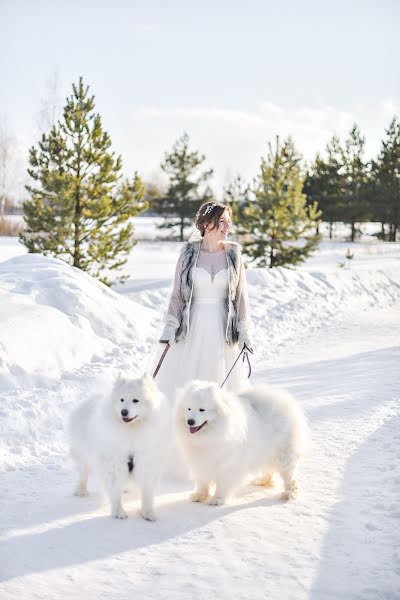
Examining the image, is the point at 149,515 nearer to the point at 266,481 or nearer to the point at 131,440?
the point at 131,440

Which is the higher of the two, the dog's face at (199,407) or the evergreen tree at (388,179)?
the evergreen tree at (388,179)

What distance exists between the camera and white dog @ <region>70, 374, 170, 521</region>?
4031 millimetres

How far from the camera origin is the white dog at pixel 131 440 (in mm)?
4031

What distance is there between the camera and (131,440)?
13.4ft

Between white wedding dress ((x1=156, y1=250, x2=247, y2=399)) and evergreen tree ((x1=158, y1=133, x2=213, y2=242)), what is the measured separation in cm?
3159

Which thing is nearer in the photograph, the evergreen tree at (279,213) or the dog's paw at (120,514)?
the dog's paw at (120,514)

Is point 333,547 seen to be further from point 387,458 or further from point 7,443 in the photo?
point 7,443

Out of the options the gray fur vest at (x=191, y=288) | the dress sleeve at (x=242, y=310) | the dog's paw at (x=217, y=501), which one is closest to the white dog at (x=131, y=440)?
the dog's paw at (x=217, y=501)

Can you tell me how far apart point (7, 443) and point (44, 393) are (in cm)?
122

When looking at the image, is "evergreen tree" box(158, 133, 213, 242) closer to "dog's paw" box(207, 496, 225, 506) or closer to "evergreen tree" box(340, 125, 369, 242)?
"evergreen tree" box(340, 125, 369, 242)

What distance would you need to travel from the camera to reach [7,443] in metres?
5.29

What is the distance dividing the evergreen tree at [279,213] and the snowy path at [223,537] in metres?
13.9

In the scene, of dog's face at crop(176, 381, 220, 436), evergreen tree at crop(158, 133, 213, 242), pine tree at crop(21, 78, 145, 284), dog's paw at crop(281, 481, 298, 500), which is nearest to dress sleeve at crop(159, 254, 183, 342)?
dog's face at crop(176, 381, 220, 436)

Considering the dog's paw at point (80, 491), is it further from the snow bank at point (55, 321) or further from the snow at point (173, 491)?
the snow bank at point (55, 321)
